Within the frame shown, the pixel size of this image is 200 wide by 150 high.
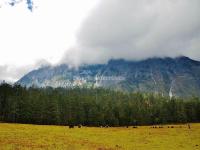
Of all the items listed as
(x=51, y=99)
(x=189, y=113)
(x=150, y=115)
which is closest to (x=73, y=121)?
(x=51, y=99)

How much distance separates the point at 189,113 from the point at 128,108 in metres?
42.6

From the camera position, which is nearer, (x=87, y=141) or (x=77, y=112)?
(x=87, y=141)

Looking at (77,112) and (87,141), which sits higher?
(77,112)

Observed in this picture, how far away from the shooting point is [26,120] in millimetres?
158375

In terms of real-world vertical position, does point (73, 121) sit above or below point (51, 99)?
below

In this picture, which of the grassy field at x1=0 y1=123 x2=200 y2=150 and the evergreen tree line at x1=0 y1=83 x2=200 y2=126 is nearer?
the grassy field at x1=0 y1=123 x2=200 y2=150

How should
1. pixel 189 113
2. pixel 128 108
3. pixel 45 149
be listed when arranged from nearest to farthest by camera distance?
pixel 45 149 < pixel 128 108 < pixel 189 113

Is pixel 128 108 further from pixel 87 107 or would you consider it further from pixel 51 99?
pixel 51 99

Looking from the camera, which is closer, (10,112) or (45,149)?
(45,149)

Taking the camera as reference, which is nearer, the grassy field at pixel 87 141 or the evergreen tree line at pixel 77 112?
the grassy field at pixel 87 141

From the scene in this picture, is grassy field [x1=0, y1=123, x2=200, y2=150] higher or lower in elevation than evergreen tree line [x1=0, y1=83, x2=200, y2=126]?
lower

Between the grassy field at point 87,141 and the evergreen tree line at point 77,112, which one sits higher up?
the evergreen tree line at point 77,112

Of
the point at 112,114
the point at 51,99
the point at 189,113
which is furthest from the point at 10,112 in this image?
the point at 189,113

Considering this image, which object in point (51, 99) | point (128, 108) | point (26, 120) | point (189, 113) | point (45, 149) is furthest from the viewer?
point (189, 113)
